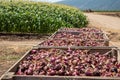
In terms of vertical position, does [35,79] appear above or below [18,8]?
below

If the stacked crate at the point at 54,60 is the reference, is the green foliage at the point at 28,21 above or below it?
above

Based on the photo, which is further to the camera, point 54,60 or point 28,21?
point 28,21

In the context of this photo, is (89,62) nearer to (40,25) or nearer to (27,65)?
(27,65)

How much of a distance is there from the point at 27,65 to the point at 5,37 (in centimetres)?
1256

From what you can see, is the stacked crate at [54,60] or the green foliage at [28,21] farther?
the green foliage at [28,21]

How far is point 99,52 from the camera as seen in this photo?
21.2 ft

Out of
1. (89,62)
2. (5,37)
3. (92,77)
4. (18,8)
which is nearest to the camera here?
(92,77)

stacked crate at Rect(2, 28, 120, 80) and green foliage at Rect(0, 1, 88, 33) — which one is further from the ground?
green foliage at Rect(0, 1, 88, 33)

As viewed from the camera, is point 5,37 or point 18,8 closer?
point 5,37

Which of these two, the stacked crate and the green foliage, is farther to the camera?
the green foliage

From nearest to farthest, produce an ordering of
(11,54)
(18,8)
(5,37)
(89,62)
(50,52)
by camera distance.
Result: (89,62) → (50,52) → (11,54) → (5,37) → (18,8)

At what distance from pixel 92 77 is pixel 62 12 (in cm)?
1844

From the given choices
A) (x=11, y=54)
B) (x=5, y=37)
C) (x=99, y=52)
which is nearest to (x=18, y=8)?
(x=5, y=37)

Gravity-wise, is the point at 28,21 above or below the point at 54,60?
above
